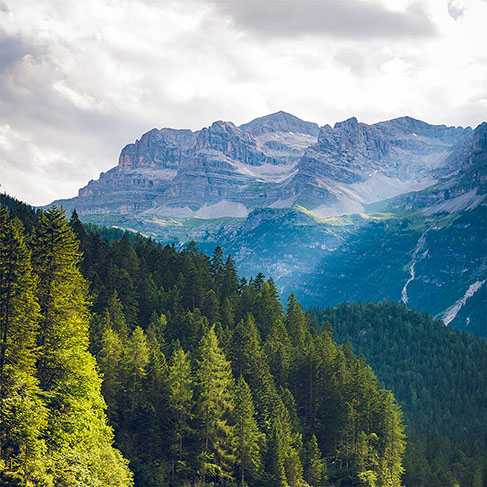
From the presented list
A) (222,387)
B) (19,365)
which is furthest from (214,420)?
(19,365)

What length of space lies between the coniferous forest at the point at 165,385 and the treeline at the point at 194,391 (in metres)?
0.18

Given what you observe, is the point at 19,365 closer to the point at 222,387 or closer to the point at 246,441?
the point at 222,387

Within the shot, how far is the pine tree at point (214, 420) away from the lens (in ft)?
225

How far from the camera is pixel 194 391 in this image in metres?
72.1

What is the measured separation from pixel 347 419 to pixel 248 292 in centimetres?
3511

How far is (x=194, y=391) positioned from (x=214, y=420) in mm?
4515

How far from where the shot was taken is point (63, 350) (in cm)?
4878

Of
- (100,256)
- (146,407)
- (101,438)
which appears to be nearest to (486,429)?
(100,256)

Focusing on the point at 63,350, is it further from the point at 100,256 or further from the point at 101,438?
the point at 100,256

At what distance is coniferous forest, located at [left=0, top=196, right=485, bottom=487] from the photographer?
45406mm

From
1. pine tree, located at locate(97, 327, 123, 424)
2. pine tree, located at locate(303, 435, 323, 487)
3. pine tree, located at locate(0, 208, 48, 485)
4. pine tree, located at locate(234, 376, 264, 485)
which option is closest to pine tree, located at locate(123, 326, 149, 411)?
pine tree, located at locate(97, 327, 123, 424)

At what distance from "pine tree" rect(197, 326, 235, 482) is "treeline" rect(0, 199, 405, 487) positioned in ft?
0.53

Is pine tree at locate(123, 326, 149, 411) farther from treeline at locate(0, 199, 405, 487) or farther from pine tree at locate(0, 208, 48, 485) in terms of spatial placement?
pine tree at locate(0, 208, 48, 485)

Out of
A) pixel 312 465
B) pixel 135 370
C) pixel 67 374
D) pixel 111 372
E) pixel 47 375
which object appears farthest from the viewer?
pixel 312 465
